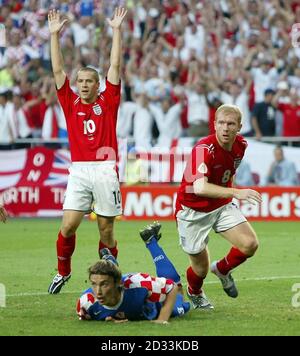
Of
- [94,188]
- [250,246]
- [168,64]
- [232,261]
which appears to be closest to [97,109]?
[94,188]

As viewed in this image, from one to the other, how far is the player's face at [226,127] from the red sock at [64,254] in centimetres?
221

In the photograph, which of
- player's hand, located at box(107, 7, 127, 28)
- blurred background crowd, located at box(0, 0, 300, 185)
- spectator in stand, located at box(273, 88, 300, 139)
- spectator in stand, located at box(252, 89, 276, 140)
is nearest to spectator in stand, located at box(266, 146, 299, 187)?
blurred background crowd, located at box(0, 0, 300, 185)

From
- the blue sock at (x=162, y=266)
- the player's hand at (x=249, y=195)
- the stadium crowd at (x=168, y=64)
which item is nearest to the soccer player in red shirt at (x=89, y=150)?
the blue sock at (x=162, y=266)

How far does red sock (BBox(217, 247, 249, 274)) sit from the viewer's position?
978 cm

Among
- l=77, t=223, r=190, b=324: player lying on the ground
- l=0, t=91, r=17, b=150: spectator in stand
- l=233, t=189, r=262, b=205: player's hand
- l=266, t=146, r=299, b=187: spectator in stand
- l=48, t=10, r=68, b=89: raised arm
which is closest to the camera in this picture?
l=233, t=189, r=262, b=205: player's hand

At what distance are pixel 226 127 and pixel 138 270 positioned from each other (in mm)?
3669

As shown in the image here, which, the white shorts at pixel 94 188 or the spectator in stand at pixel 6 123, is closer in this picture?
the white shorts at pixel 94 188

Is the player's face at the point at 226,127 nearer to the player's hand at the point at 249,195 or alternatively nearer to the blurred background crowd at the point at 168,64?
the player's hand at the point at 249,195

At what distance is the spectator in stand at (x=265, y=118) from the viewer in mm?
20922

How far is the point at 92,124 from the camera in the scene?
11086 mm

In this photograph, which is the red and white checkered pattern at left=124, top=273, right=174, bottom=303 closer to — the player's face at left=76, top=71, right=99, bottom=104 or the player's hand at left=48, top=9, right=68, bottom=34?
the player's face at left=76, top=71, right=99, bottom=104

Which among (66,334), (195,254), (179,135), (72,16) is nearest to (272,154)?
(179,135)

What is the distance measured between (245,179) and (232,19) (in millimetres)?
5731

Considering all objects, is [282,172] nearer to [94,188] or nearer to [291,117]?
[291,117]
